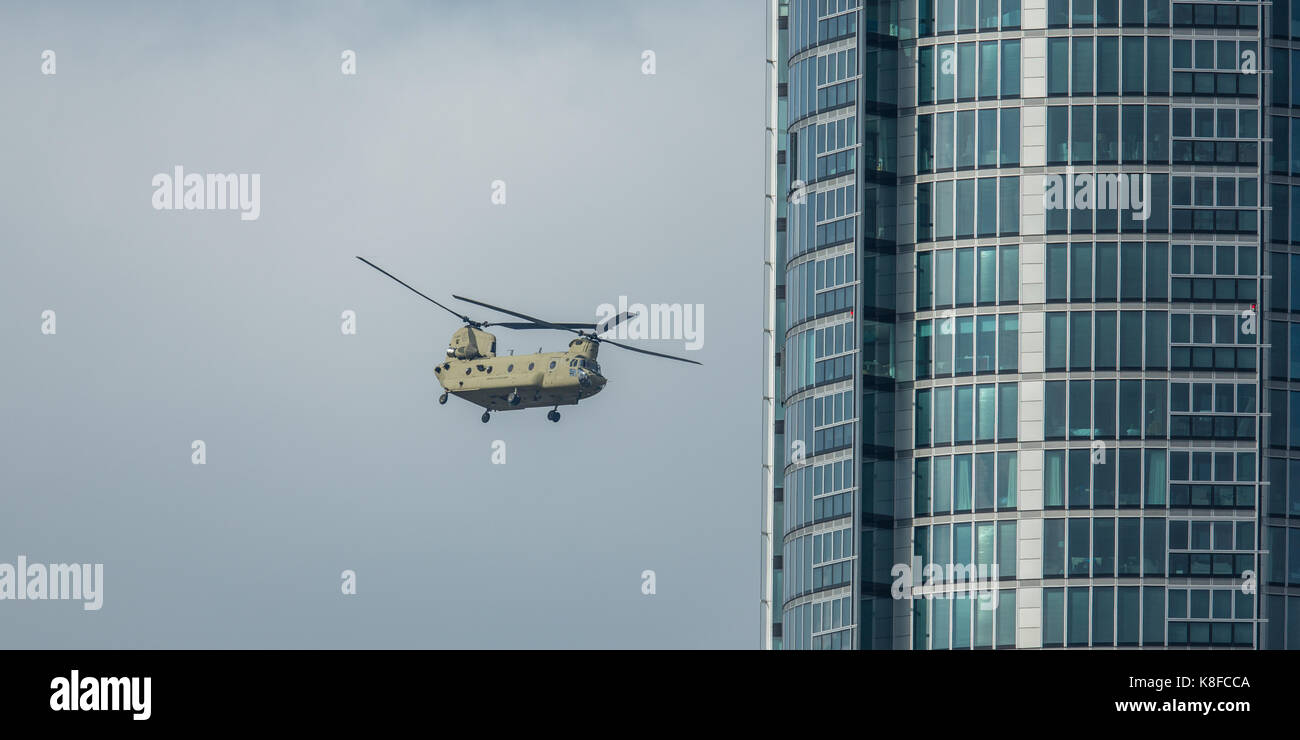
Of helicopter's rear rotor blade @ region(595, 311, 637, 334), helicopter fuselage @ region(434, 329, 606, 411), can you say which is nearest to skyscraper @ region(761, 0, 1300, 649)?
helicopter's rear rotor blade @ region(595, 311, 637, 334)

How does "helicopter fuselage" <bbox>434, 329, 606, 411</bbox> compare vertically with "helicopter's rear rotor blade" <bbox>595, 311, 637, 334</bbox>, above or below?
below

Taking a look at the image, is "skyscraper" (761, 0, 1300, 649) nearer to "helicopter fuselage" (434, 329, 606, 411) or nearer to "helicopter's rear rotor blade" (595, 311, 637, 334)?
"helicopter's rear rotor blade" (595, 311, 637, 334)

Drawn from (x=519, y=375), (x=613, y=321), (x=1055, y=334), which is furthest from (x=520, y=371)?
(x=1055, y=334)

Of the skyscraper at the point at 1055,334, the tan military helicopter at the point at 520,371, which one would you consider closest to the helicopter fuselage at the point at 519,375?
the tan military helicopter at the point at 520,371

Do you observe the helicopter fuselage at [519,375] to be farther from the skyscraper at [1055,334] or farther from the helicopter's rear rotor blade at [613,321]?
the skyscraper at [1055,334]

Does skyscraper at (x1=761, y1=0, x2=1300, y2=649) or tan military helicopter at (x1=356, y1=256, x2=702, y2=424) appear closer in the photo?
skyscraper at (x1=761, y1=0, x2=1300, y2=649)
